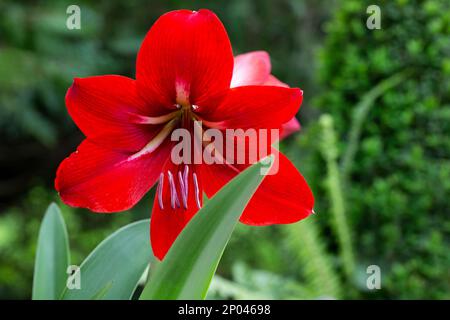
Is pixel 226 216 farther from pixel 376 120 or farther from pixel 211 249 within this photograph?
pixel 376 120

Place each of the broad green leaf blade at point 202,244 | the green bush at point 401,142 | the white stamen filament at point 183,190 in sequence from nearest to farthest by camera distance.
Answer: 1. the broad green leaf blade at point 202,244
2. the white stamen filament at point 183,190
3. the green bush at point 401,142

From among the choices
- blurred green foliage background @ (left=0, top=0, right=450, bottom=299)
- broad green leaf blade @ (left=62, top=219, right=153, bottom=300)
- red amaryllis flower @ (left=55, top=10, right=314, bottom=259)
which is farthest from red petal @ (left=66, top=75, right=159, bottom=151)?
blurred green foliage background @ (left=0, top=0, right=450, bottom=299)

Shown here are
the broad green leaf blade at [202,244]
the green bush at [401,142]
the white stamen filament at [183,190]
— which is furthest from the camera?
the green bush at [401,142]

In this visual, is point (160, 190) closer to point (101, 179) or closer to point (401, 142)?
point (101, 179)

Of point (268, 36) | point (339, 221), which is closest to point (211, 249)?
point (339, 221)

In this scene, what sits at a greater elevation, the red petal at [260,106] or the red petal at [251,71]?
the red petal at [251,71]

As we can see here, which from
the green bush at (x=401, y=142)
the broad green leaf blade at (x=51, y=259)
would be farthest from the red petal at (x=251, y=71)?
the green bush at (x=401, y=142)

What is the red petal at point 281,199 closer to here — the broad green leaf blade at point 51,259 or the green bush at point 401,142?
the broad green leaf blade at point 51,259
